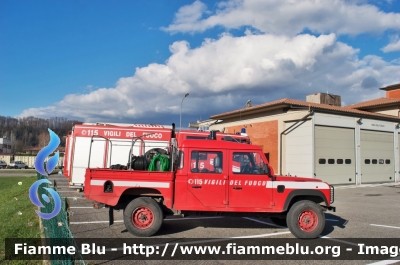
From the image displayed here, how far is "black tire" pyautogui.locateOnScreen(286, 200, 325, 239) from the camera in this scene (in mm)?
7289

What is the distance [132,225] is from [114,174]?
1.19 metres

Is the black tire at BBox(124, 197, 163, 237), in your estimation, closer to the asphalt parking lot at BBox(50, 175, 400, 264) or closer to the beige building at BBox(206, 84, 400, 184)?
the asphalt parking lot at BBox(50, 175, 400, 264)

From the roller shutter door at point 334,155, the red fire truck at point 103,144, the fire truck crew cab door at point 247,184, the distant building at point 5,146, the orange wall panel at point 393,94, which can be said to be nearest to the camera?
the fire truck crew cab door at point 247,184

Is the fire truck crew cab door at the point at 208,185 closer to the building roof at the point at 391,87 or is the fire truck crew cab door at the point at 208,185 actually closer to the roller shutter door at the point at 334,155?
the roller shutter door at the point at 334,155

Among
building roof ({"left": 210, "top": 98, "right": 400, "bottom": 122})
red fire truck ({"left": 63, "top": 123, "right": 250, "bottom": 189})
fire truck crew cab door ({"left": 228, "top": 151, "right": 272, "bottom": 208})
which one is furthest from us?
building roof ({"left": 210, "top": 98, "right": 400, "bottom": 122})

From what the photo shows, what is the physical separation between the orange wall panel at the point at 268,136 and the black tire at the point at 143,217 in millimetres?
17562

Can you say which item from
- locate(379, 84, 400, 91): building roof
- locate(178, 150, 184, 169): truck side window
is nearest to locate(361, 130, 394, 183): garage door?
locate(379, 84, 400, 91): building roof

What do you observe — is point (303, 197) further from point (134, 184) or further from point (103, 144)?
point (103, 144)

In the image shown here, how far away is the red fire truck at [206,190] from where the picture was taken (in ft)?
23.7

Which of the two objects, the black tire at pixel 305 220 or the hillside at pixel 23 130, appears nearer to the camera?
the black tire at pixel 305 220

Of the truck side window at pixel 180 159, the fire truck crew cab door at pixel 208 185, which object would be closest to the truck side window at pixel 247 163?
the fire truck crew cab door at pixel 208 185

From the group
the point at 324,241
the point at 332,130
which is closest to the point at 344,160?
the point at 332,130

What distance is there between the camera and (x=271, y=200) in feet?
24.0

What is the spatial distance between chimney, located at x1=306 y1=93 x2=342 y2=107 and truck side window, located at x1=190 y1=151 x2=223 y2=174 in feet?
80.5
